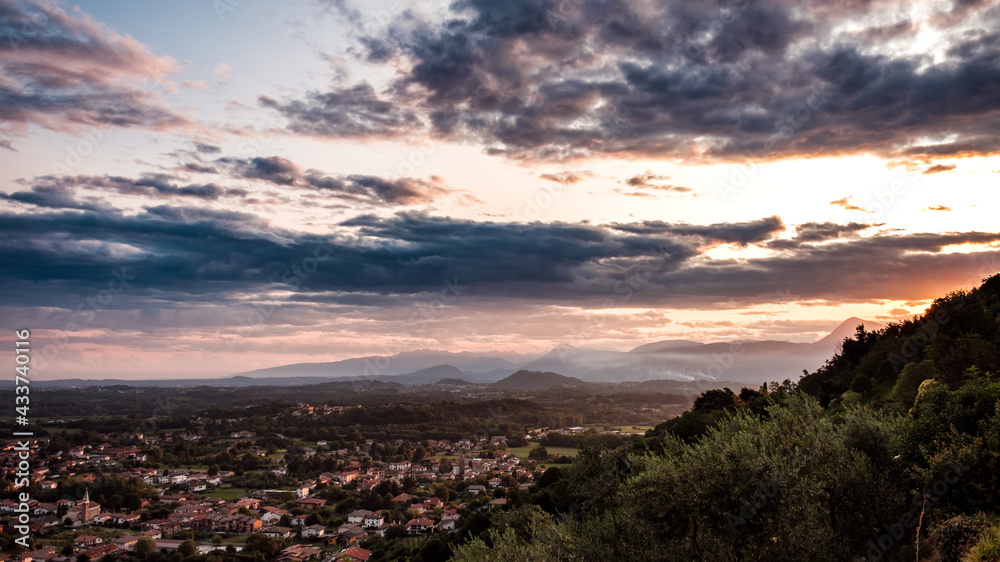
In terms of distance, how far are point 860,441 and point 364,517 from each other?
5587 centimetres

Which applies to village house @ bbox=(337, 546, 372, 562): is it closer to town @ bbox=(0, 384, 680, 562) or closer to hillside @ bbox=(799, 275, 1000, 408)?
town @ bbox=(0, 384, 680, 562)

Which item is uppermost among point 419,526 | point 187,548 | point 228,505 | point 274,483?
point 187,548

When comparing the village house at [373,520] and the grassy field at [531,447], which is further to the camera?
the grassy field at [531,447]

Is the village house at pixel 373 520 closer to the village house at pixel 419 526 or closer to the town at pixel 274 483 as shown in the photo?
the town at pixel 274 483

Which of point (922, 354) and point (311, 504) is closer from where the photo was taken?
point (922, 354)

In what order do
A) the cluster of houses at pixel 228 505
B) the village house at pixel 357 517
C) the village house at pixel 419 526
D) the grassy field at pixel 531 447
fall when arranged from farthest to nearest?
1. the grassy field at pixel 531 447
2. the village house at pixel 357 517
3. the cluster of houses at pixel 228 505
4. the village house at pixel 419 526

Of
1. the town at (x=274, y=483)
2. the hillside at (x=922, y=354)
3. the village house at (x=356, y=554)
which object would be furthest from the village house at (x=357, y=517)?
the hillside at (x=922, y=354)

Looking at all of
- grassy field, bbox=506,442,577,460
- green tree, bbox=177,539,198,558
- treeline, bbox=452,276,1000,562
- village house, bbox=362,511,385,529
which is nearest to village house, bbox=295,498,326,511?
village house, bbox=362,511,385,529

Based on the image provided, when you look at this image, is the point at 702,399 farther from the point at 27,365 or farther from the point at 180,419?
the point at 180,419

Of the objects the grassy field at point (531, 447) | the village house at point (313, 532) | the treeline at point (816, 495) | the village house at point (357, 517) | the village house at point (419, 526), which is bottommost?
the grassy field at point (531, 447)

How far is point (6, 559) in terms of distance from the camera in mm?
39875

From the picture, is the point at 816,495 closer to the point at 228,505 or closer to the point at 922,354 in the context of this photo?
the point at 922,354

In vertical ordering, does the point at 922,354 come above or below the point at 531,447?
above

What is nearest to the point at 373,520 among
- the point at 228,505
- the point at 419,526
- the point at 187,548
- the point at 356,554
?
the point at 419,526
